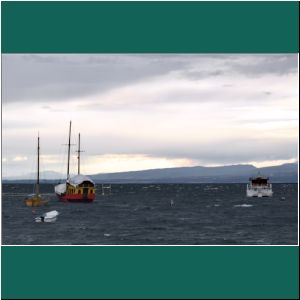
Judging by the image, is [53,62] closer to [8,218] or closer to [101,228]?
[101,228]

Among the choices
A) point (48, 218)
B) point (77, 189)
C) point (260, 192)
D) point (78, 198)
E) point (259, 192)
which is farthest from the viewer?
point (259, 192)

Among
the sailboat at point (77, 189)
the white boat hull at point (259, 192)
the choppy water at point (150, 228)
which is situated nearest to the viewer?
the choppy water at point (150, 228)

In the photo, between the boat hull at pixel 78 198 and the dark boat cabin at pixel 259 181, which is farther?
the dark boat cabin at pixel 259 181

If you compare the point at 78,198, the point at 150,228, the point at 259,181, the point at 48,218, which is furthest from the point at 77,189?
the point at 259,181

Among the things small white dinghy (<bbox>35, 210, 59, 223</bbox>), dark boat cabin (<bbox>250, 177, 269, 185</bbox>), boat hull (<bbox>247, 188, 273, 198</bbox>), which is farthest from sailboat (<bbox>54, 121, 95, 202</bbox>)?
boat hull (<bbox>247, 188, 273, 198</bbox>)

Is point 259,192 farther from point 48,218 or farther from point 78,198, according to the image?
point 48,218

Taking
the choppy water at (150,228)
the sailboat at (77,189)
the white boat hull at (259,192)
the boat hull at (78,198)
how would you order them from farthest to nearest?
the white boat hull at (259,192), the boat hull at (78,198), the sailboat at (77,189), the choppy water at (150,228)

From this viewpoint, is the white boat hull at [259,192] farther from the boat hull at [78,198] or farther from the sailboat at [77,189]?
the boat hull at [78,198]

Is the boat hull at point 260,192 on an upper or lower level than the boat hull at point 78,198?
upper

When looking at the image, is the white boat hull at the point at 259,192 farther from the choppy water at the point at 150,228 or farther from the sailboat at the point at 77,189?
the sailboat at the point at 77,189

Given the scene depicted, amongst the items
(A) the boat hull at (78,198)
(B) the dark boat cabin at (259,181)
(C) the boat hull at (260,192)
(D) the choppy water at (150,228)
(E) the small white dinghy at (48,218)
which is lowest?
(D) the choppy water at (150,228)

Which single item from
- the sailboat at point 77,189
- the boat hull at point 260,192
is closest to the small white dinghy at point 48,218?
the sailboat at point 77,189

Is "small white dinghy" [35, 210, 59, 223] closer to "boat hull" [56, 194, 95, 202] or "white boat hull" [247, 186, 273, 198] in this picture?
"boat hull" [56, 194, 95, 202]

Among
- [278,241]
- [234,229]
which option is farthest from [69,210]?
[278,241]
